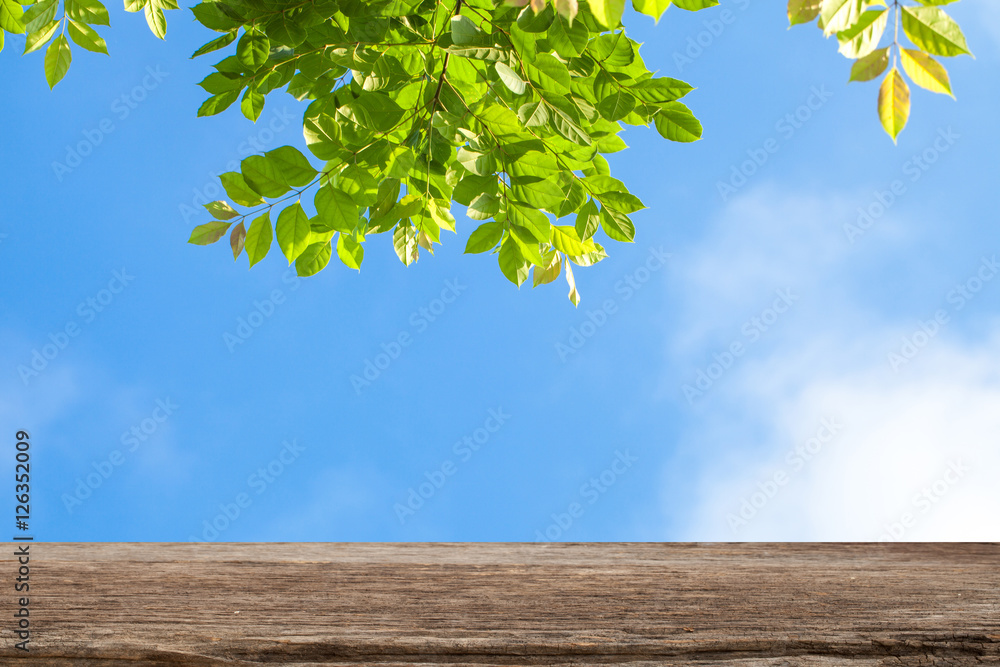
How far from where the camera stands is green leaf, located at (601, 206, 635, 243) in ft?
5.21

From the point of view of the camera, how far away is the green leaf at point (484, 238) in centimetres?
155

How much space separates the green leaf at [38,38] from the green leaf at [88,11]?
7 centimetres

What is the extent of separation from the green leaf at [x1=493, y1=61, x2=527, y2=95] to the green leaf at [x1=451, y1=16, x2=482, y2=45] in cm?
9

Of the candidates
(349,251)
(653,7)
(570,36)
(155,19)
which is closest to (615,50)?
(570,36)

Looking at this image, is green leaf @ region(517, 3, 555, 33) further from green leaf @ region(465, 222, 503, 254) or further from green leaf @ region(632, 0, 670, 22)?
green leaf @ region(465, 222, 503, 254)

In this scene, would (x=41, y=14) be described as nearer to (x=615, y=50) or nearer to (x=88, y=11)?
(x=88, y=11)

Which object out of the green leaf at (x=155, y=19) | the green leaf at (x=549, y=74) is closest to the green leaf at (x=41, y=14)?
the green leaf at (x=155, y=19)

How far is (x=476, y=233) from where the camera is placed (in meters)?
1.56

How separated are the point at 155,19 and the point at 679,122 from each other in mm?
1524

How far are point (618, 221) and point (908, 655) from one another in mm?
1114

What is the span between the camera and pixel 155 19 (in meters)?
1.84

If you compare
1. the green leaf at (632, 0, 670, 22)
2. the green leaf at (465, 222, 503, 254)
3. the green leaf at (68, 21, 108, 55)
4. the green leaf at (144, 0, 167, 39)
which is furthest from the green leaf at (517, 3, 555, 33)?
the green leaf at (68, 21, 108, 55)

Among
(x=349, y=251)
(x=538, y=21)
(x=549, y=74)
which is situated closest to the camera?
(x=538, y=21)

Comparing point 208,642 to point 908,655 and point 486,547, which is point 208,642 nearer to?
point 486,547
